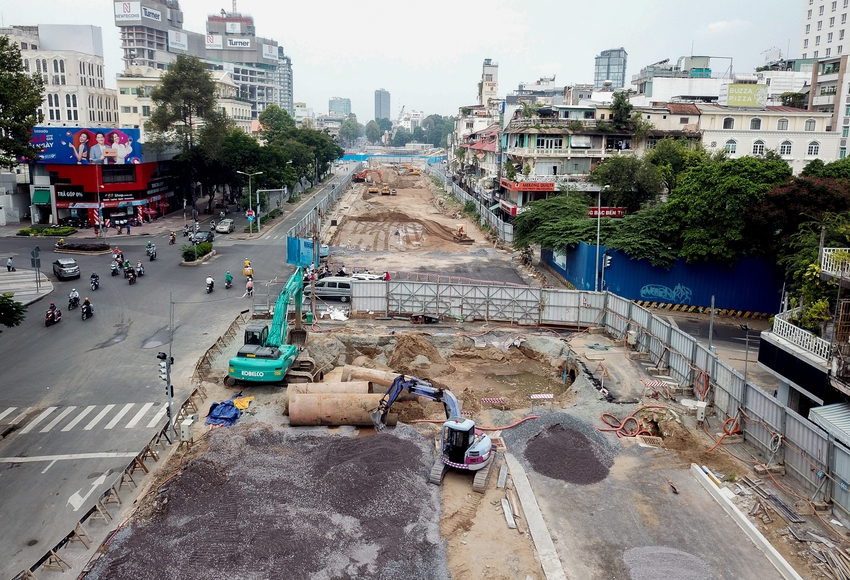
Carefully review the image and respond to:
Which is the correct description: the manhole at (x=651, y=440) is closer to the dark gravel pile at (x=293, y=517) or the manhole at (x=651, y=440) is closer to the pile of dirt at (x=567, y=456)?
the pile of dirt at (x=567, y=456)

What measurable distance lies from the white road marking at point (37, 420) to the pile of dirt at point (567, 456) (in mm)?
17364

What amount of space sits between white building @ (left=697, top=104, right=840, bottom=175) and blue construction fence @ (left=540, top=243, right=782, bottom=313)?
2965 cm

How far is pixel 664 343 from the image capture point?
28062mm

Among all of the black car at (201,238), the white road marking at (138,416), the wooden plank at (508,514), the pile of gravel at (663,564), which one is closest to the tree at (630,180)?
the black car at (201,238)

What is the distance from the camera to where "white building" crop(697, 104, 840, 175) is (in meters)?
63.2

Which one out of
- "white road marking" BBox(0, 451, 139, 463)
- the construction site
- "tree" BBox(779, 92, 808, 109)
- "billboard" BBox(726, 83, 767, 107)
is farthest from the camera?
"tree" BBox(779, 92, 808, 109)

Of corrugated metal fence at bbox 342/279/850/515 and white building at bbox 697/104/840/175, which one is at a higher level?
white building at bbox 697/104/840/175

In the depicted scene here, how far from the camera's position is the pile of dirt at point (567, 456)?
19.3 metres

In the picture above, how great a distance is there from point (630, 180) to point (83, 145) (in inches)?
2020

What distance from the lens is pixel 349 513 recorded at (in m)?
16.8

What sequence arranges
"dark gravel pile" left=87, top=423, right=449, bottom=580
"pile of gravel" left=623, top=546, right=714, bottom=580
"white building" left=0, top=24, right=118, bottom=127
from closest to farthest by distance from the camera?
1. "dark gravel pile" left=87, top=423, right=449, bottom=580
2. "pile of gravel" left=623, top=546, right=714, bottom=580
3. "white building" left=0, top=24, right=118, bottom=127

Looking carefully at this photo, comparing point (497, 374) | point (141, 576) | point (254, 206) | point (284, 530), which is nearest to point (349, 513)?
point (284, 530)

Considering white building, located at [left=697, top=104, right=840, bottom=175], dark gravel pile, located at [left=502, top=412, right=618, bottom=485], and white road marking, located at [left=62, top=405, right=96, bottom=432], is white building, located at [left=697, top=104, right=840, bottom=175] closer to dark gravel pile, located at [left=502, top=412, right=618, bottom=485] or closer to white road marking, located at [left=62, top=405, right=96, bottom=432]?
dark gravel pile, located at [left=502, top=412, right=618, bottom=485]

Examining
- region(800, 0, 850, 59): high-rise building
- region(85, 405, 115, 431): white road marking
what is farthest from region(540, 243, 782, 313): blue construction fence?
region(800, 0, 850, 59): high-rise building
